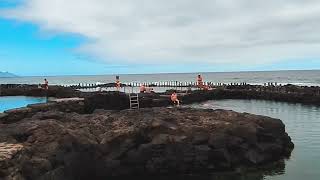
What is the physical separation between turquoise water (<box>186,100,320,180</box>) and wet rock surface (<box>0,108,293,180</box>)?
133 cm

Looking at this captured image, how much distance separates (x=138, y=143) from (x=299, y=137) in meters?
15.4

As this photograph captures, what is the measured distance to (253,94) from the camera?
74750mm

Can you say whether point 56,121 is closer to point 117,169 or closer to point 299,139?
point 117,169

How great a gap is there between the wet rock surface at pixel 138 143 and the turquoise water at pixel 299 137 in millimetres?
1333

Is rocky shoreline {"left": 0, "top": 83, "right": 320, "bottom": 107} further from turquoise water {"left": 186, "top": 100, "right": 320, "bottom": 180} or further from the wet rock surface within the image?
the wet rock surface

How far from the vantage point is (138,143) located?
25.3 m

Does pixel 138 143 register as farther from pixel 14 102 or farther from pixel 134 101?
pixel 14 102

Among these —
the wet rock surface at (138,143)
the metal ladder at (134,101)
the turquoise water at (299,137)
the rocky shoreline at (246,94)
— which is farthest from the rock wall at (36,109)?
the turquoise water at (299,137)

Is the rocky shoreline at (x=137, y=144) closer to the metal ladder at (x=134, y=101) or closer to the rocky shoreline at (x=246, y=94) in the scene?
the metal ladder at (x=134, y=101)

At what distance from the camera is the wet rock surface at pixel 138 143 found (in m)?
22.2

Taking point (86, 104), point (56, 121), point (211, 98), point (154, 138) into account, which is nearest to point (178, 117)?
point (154, 138)

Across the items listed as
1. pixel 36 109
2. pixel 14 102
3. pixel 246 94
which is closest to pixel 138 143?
pixel 36 109

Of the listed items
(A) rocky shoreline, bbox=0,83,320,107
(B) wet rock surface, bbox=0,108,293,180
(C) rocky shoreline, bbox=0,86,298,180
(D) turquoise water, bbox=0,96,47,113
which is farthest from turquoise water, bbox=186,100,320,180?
(D) turquoise water, bbox=0,96,47,113

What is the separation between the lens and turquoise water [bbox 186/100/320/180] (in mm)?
25562
